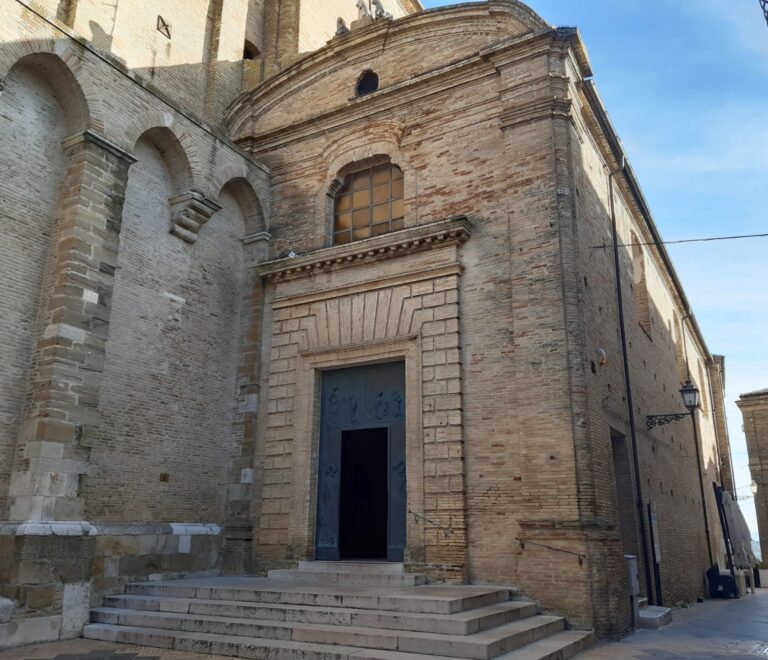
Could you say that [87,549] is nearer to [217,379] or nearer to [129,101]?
[217,379]

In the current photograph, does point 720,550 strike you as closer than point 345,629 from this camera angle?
No

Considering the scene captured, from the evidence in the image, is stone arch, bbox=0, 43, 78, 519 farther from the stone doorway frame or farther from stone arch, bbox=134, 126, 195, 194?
the stone doorway frame

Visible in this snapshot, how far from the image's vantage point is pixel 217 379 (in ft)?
37.0

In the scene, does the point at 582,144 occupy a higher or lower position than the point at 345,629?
higher

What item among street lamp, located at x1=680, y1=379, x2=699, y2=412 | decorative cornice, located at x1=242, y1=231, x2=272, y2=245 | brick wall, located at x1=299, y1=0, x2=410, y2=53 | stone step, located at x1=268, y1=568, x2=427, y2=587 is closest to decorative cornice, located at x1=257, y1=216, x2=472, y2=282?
decorative cornice, located at x1=242, y1=231, x2=272, y2=245

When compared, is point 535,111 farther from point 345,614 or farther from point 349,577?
point 345,614

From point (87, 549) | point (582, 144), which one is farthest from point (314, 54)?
point (87, 549)

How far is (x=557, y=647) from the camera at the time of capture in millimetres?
6918

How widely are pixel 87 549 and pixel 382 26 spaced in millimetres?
9726

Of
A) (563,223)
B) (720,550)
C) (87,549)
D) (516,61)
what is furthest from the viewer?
(720,550)

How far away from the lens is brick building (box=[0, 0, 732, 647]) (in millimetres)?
8547

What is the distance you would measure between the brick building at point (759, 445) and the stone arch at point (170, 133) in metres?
23.4

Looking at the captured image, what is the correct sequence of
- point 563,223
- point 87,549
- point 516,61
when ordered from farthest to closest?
point 516,61 < point 563,223 < point 87,549

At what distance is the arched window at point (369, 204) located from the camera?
38.2 feet
